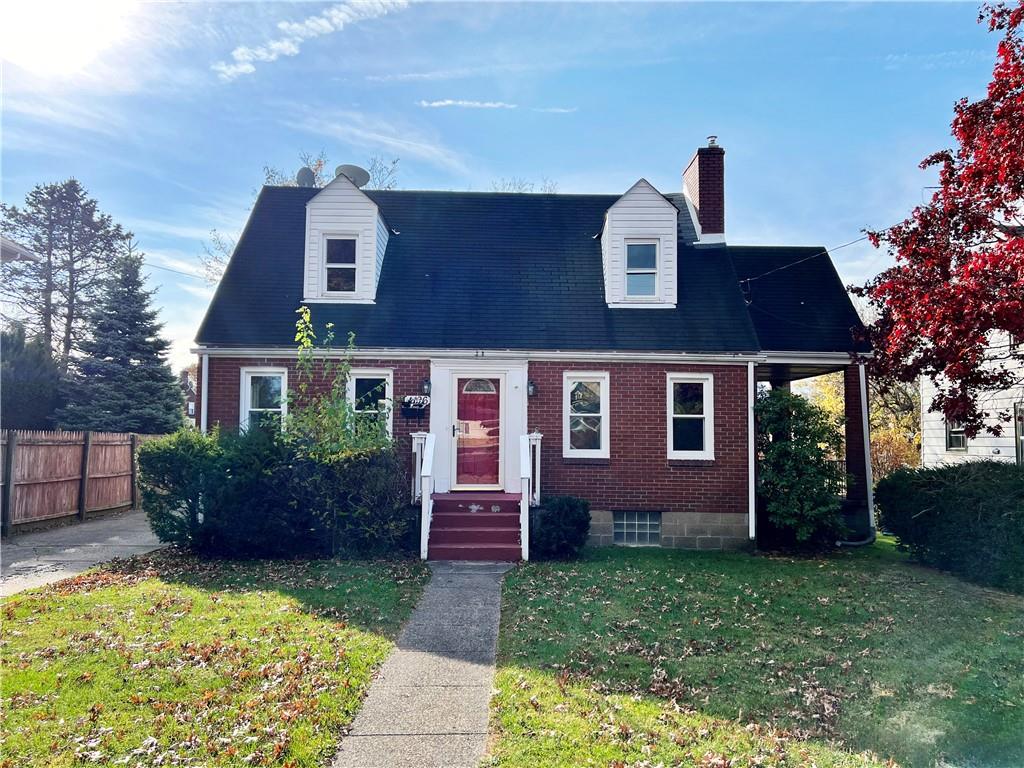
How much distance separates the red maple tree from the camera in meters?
7.28

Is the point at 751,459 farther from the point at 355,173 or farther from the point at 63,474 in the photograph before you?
the point at 63,474

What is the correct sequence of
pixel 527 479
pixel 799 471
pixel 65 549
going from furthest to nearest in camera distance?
pixel 799 471 → pixel 65 549 → pixel 527 479

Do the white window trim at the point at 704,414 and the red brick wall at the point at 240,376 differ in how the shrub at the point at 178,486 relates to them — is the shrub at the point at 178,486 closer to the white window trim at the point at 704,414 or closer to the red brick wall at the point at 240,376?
the red brick wall at the point at 240,376

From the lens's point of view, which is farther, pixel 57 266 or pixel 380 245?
pixel 57 266

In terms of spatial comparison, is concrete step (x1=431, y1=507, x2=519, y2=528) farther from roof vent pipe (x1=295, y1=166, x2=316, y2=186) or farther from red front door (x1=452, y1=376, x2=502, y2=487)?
roof vent pipe (x1=295, y1=166, x2=316, y2=186)

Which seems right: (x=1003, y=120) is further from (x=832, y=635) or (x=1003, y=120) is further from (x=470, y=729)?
(x=470, y=729)

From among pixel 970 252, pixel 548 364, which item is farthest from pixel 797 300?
pixel 548 364

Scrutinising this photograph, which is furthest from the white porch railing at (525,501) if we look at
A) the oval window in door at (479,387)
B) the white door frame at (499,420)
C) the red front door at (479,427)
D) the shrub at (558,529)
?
the oval window in door at (479,387)

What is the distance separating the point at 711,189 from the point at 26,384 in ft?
73.0

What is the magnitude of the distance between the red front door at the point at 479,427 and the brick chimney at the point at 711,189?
6334 millimetres

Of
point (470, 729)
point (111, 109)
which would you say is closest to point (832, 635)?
point (470, 729)

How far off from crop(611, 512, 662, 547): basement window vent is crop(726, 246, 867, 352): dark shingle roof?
4424mm

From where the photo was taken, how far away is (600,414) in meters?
11.6

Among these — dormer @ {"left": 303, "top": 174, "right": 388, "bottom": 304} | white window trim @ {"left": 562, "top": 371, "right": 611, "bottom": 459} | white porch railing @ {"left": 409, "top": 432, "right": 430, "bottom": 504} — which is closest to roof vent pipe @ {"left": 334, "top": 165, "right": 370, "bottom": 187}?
dormer @ {"left": 303, "top": 174, "right": 388, "bottom": 304}
